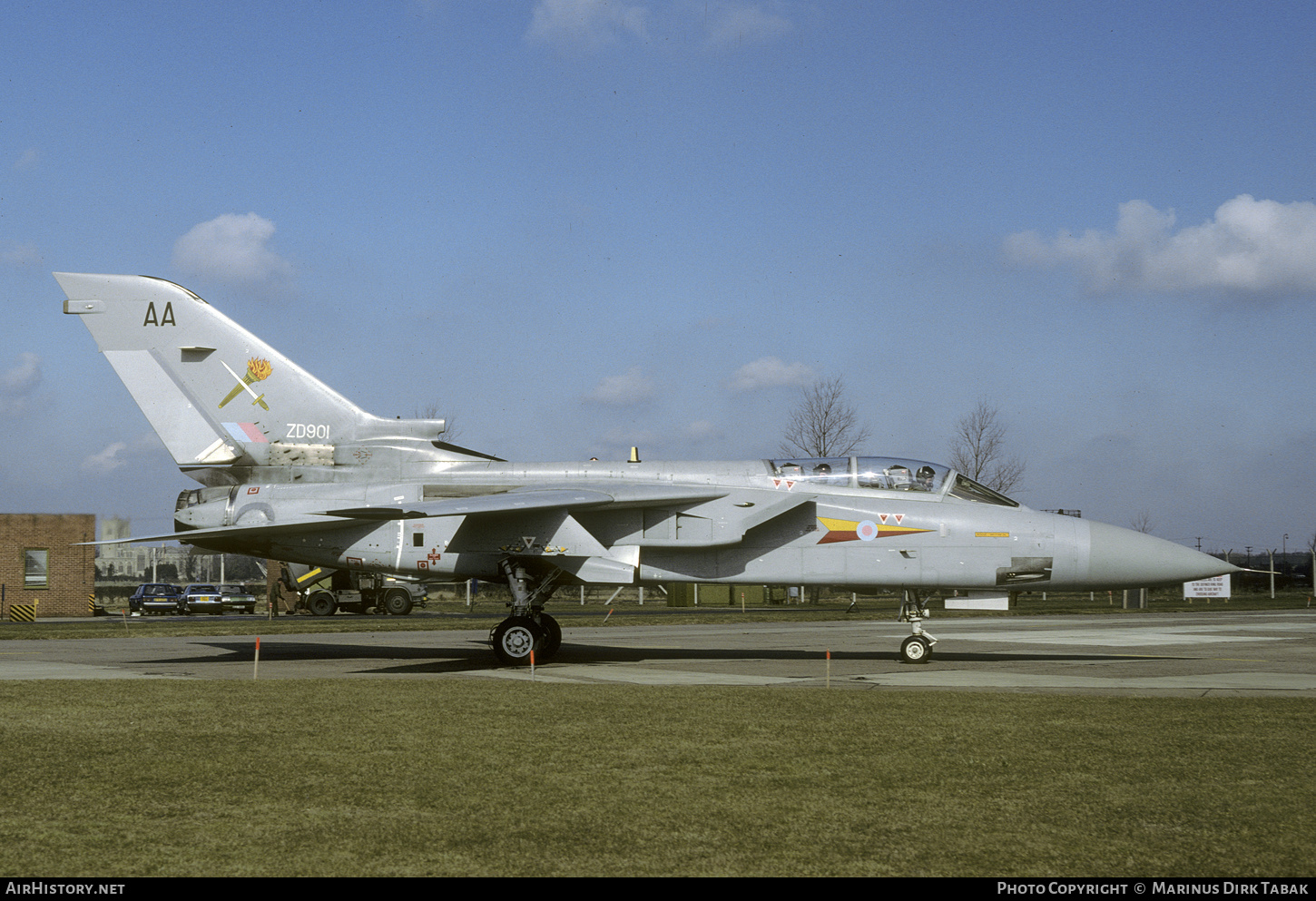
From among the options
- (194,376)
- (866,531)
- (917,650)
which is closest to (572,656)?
(866,531)

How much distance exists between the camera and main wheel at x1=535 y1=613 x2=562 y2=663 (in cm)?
1708

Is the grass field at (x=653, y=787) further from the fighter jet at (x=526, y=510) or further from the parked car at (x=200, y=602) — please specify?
the parked car at (x=200, y=602)

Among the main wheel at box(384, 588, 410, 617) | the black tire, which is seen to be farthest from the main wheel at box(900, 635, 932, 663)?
the black tire

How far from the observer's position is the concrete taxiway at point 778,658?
47.5 feet

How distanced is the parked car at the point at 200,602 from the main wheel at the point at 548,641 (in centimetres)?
3481

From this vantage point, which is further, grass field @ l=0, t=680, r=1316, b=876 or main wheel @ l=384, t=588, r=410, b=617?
main wheel @ l=384, t=588, r=410, b=617

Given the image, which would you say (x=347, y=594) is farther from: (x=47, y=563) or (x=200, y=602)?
(x=47, y=563)

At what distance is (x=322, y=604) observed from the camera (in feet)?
144

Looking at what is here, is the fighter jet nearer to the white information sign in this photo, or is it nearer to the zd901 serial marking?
the zd901 serial marking

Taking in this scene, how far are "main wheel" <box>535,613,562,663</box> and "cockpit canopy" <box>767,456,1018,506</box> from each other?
175 inches

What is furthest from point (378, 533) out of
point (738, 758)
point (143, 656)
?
point (738, 758)

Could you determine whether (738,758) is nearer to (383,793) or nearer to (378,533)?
(383,793)

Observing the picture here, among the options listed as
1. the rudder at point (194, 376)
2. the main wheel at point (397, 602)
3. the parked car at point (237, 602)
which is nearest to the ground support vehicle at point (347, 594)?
the main wheel at point (397, 602)
